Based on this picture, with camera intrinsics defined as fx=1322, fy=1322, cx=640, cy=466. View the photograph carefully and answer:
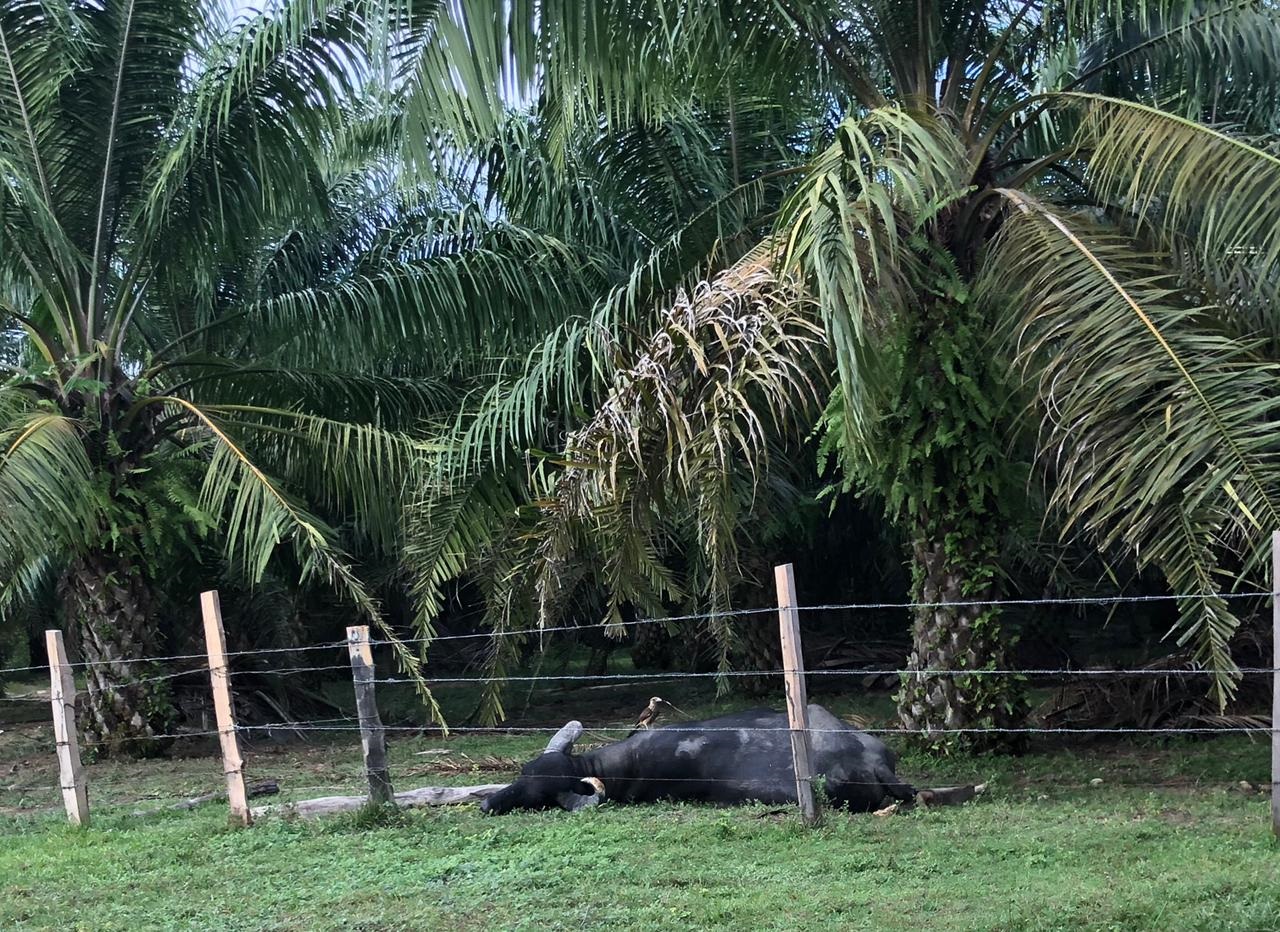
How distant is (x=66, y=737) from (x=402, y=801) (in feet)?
6.66

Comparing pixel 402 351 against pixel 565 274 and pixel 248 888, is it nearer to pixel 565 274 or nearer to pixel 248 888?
pixel 565 274

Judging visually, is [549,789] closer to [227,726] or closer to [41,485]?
[227,726]

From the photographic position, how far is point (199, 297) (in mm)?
12883

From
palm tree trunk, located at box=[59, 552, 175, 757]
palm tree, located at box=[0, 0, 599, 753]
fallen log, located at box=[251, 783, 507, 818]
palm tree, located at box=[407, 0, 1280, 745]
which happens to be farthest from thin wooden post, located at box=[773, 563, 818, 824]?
palm tree trunk, located at box=[59, 552, 175, 757]

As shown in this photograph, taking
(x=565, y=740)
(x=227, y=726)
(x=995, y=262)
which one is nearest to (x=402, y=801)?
(x=565, y=740)

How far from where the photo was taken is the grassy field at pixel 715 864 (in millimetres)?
4891

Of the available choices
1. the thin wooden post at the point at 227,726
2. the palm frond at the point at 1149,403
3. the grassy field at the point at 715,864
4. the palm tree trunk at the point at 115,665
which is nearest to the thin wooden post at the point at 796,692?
the grassy field at the point at 715,864

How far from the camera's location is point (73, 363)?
10680 millimetres

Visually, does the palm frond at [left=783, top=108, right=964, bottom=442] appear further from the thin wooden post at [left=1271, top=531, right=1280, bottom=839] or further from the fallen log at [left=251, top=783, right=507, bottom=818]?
the fallen log at [left=251, top=783, right=507, bottom=818]

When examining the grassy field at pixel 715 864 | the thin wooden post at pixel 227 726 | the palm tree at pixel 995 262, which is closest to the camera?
the grassy field at pixel 715 864

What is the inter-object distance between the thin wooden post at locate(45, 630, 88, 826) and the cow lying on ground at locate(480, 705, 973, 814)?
2483 mm

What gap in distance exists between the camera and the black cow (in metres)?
7.25

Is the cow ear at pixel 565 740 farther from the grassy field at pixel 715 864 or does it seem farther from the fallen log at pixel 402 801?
the grassy field at pixel 715 864

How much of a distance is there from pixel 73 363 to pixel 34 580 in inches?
205
